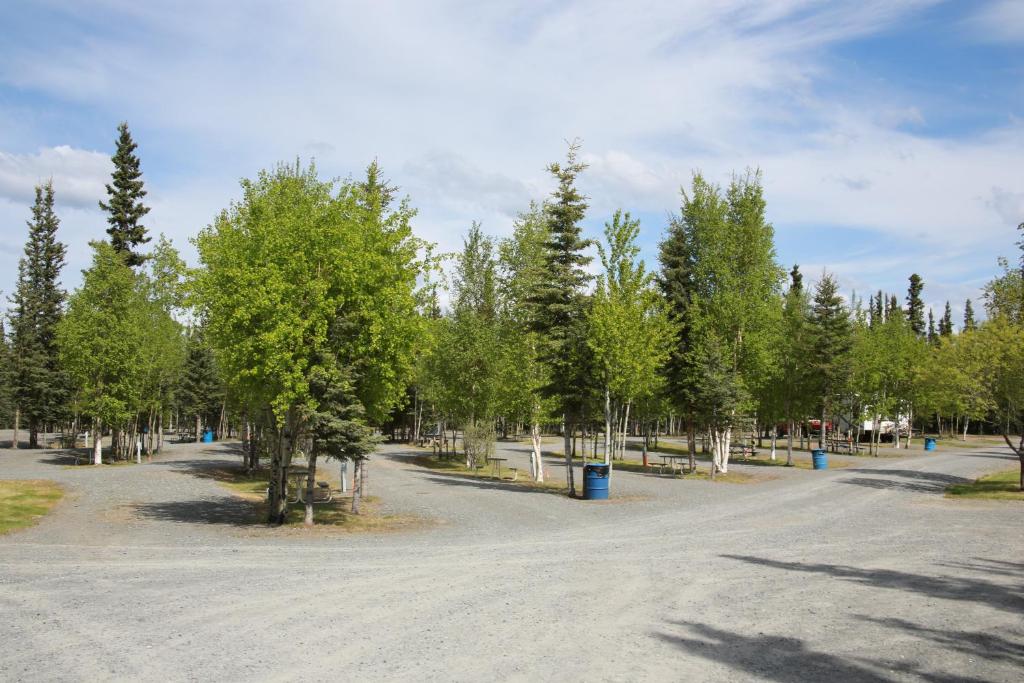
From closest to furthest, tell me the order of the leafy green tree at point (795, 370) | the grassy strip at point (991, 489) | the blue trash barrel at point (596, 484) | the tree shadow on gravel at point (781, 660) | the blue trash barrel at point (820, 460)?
the tree shadow on gravel at point (781, 660) → the blue trash barrel at point (596, 484) → the grassy strip at point (991, 489) → the blue trash barrel at point (820, 460) → the leafy green tree at point (795, 370)

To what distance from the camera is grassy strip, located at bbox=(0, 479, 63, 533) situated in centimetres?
1900

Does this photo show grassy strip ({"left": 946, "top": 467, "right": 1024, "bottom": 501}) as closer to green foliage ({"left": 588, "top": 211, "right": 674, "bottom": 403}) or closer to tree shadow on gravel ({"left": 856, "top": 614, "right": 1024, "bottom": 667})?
green foliage ({"left": 588, "top": 211, "right": 674, "bottom": 403})

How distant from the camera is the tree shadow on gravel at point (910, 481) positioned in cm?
2954

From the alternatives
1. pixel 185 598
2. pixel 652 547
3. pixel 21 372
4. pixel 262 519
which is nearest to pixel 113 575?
pixel 185 598

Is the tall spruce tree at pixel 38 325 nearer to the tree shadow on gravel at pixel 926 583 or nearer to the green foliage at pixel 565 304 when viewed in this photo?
the green foliage at pixel 565 304

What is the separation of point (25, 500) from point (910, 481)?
34.3 m

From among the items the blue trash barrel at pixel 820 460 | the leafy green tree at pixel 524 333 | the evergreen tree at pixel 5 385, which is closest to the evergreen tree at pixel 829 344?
the blue trash barrel at pixel 820 460

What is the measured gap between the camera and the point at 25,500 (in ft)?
74.2

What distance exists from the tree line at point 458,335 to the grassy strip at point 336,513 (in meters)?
0.86

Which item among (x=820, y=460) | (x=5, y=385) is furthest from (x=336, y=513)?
(x=5, y=385)

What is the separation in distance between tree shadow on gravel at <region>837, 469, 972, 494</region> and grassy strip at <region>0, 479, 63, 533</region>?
29.4 meters

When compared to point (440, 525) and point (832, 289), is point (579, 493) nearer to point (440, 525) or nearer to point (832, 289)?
point (440, 525)

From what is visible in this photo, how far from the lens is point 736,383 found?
3497 cm

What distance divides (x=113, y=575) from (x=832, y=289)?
44.4 meters
